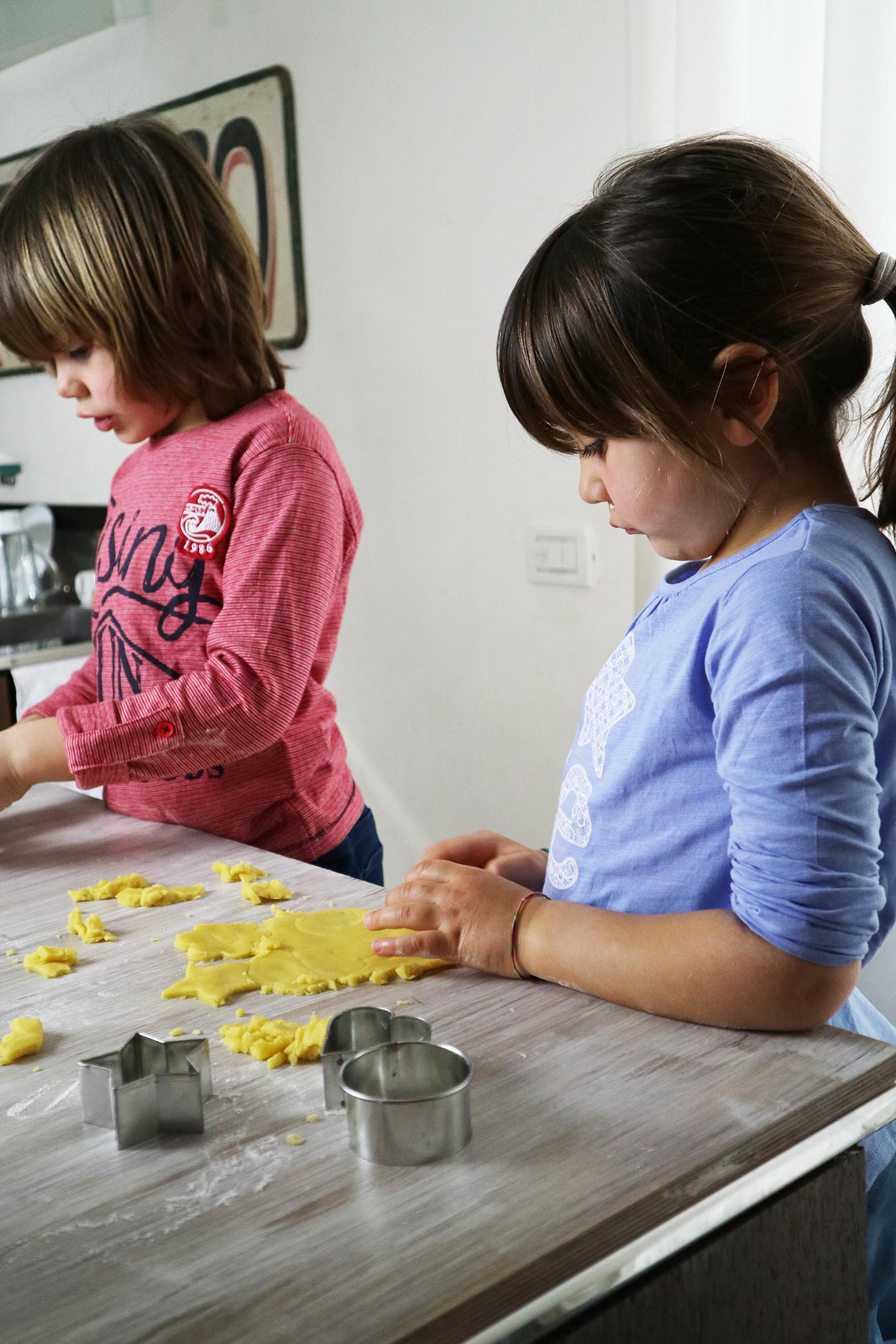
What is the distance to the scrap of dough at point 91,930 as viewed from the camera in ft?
2.89

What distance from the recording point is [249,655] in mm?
1075

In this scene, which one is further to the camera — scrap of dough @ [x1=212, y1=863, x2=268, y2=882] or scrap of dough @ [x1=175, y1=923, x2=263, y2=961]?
scrap of dough @ [x1=212, y1=863, x2=268, y2=882]

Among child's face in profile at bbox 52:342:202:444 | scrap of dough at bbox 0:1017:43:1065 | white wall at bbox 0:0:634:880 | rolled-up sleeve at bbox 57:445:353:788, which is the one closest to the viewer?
scrap of dough at bbox 0:1017:43:1065

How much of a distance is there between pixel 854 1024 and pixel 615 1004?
0.22 meters

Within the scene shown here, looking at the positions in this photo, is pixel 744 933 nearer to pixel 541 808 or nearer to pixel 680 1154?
pixel 680 1154

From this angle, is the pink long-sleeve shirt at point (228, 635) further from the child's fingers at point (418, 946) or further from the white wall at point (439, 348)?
the white wall at point (439, 348)

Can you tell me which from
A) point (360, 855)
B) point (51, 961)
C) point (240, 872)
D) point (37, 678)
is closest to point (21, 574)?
point (37, 678)

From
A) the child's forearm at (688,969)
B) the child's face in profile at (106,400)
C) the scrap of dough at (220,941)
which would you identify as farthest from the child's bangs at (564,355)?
the child's face in profile at (106,400)

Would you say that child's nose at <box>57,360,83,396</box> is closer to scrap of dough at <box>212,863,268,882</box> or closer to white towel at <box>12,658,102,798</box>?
scrap of dough at <box>212,863,268,882</box>

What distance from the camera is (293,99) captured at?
232 cm

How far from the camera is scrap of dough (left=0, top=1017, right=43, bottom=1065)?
71 centimetres

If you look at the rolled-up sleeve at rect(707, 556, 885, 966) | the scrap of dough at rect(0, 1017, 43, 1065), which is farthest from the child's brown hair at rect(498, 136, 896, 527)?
the scrap of dough at rect(0, 1017, 43, 1065)

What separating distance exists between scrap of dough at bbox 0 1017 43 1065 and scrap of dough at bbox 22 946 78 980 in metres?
0.09

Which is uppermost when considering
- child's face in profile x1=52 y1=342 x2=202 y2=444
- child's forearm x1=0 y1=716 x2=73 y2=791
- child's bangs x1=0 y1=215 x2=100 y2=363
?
child's bangs x1=0 y1=215 x2=100 y2=363
